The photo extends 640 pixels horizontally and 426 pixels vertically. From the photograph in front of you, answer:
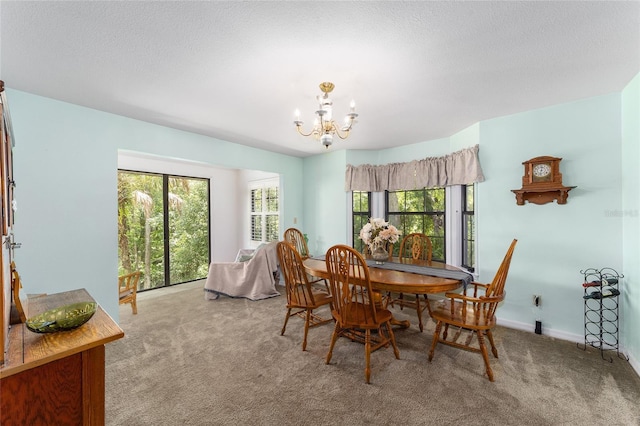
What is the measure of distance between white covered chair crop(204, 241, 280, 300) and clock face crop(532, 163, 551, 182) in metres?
3.55

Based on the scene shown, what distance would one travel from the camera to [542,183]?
2.86 meters

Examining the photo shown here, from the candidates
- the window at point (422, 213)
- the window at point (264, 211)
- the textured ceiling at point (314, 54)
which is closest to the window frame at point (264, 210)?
the window at point (264, 211)

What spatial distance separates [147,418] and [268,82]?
250 centimetres

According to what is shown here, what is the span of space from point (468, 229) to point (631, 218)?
1.52 metres

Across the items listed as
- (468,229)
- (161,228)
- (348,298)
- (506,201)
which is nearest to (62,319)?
(348,298)

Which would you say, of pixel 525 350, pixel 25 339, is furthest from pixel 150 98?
pixel 525 350

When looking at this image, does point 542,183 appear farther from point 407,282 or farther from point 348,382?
point 348,382

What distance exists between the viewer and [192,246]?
548 cm

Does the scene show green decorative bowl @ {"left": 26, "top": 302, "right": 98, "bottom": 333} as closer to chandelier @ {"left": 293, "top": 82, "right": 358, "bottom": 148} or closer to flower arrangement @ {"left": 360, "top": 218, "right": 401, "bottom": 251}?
chandelier @ {"left": 293, "top": 82, "right": 358, "bottom": 148}

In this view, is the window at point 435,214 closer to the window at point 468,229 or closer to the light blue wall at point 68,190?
the window at point 468,229

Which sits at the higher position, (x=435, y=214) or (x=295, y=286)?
(x=435, y=214)

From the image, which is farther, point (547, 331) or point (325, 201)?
point (325, 201)

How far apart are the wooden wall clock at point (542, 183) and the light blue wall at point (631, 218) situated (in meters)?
0.41

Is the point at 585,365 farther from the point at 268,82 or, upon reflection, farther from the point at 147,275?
the point at 147,275
